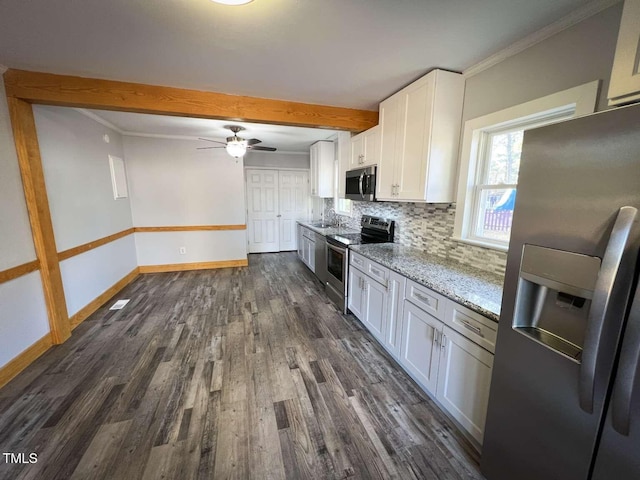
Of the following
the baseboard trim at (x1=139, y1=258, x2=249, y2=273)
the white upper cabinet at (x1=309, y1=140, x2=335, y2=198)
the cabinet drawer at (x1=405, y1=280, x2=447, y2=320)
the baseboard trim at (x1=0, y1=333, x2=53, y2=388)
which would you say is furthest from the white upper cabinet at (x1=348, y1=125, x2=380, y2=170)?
the baseboard trim at (x1=0, y1=333, x2=53, y2=388)

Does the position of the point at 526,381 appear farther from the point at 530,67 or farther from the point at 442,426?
the point at 530,67

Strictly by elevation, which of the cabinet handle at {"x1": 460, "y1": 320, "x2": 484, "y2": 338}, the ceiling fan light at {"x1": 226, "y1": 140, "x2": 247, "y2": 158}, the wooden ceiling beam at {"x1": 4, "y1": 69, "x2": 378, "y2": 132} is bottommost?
the cabinet handle at {"x1": 460, "y1": 320, "x2": 484, "y2": 338}

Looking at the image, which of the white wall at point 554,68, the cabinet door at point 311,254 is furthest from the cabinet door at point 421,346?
the cabinet door at point 311,254

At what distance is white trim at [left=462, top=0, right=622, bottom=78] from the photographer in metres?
1.29

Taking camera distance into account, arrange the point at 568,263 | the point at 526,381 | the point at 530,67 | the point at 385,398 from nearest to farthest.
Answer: the point at 568,263, the point at 526,381, the point at 530,67, the point at 385,398

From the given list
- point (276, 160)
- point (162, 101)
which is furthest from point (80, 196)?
point (276, 160)

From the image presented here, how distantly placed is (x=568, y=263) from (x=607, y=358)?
0.31 meters

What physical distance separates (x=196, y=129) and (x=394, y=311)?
3.88 meters

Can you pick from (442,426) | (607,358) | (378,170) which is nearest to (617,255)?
(607,358)

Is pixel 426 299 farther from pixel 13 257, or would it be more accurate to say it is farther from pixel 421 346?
pixel 13 257

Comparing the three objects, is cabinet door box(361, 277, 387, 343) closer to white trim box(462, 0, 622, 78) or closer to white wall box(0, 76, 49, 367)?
white trim box(462, 0, 622, 78)

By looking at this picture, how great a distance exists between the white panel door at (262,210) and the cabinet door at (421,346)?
15.4ft

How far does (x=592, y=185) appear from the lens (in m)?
0.83

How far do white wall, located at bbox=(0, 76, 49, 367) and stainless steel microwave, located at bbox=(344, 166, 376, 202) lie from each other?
3234 mm
